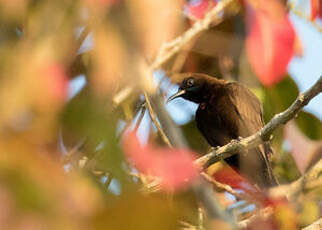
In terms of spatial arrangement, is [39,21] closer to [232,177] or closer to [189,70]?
[232,177]

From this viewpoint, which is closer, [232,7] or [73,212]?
[73,212]

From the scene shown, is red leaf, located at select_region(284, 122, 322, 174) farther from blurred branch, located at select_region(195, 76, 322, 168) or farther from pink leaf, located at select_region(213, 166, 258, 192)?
blurred branch, located at select_region(195, 76, 322, 168)

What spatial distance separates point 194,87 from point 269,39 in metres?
2.96

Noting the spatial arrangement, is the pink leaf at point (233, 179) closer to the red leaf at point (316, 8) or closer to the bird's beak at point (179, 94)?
the bird's beak at point (179, 94)

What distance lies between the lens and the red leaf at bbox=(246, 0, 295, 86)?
317cm

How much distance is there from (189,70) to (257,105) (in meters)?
0.76

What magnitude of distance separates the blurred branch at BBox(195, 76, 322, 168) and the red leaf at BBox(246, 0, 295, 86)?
206 millimetres

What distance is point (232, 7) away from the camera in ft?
17.1

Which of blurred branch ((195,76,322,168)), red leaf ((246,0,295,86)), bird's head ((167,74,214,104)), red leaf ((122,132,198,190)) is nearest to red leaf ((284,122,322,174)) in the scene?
blurred branch ((195,76,322,168))

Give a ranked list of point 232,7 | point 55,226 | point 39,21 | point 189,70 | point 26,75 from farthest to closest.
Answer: point 189,70
point 232,7
point 39,21
point 26,75
point 55,226

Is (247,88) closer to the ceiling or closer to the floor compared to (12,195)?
closer to the floor

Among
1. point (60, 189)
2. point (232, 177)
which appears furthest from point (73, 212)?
point (232, 177)

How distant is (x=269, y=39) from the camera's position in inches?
128

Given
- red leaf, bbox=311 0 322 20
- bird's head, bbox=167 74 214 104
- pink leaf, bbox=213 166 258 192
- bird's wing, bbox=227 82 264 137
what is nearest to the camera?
red leaf, bbox=311 0 322 20
